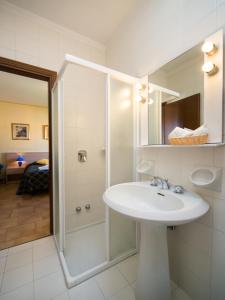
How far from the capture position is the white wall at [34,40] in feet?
4.92

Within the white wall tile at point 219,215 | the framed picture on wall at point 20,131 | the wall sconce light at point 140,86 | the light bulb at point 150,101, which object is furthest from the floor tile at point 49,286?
the framed picture on wall at point 20,131

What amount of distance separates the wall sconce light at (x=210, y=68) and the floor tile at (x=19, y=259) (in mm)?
2210

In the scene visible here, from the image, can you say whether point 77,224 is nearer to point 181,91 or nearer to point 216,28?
point 181,91

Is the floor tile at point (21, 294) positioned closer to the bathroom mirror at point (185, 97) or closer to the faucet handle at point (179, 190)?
the faucet handle at point (179, 190)

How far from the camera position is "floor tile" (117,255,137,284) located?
4.08 ft

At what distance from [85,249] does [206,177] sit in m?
1.44

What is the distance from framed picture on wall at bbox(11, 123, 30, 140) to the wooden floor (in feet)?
6.62

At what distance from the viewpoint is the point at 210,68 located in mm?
897

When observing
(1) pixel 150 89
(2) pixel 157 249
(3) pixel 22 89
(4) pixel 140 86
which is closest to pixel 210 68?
(1) pixel 150 89

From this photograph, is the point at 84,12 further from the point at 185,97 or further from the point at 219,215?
the point at 219,215

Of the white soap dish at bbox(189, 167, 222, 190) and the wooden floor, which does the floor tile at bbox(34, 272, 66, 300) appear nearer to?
the wooden floor

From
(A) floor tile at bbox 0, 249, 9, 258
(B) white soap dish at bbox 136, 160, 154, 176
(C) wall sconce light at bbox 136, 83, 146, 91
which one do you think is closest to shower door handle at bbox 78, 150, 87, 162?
(B) white soap dish at bbox 136, 160, 154, 176

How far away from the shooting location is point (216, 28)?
0.91 m

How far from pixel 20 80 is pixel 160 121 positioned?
3233 mm
